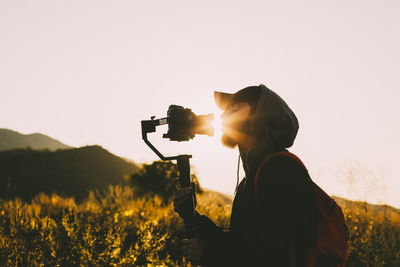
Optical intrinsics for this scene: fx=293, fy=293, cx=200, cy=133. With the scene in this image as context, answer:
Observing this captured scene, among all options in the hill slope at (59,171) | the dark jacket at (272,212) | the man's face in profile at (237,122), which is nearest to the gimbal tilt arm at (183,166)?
the dark jacket at (272,212)

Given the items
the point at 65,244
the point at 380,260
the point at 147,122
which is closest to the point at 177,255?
the point at 65,244

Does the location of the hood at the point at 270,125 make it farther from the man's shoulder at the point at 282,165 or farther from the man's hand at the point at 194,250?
the man's hand at the point at 194,250

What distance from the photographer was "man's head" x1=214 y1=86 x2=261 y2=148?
5.53 ft

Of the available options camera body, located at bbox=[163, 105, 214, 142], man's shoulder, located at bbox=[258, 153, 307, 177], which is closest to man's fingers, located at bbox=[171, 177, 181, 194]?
camera body, located at bbox=[163, 105, 214, 142]

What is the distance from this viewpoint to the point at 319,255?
1409 mm

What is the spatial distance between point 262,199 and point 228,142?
611mm

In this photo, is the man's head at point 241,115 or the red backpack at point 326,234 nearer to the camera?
the red backpack at point 326,234

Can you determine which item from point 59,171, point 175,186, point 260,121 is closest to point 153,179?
point 175,186

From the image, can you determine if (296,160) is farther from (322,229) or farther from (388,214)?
(388,214)

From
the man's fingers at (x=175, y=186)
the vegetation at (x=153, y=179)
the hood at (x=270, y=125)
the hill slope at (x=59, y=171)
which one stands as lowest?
the hill slope at (x=59, y=171)

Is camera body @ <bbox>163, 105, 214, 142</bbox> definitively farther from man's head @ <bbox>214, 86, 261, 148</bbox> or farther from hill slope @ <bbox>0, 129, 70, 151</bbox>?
hill slope @ <bbox>0, 129, 70, 151</bbox>

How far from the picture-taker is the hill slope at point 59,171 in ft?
167

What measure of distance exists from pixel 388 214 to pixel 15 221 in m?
9.56

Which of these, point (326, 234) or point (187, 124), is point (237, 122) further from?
point (326, 234)
